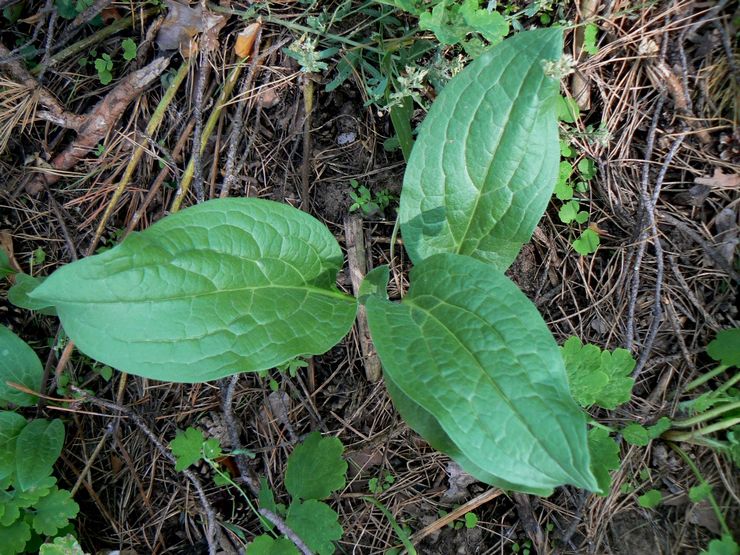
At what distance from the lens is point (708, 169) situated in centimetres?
244

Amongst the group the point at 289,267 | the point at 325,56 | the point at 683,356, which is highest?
the point at 325,56

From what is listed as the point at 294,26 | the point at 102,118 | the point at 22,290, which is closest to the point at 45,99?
the point at 102,118

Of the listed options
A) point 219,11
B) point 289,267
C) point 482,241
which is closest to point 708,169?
point 482,241

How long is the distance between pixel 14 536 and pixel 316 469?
129 cm

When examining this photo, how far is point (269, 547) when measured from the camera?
225 cm

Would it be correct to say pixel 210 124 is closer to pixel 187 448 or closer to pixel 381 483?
pixel 187 448

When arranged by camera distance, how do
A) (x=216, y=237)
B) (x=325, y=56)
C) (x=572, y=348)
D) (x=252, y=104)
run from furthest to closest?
(x=252, y=104) → (x=325, y=56) → (x=572, y=348) → (x=216, y=237)

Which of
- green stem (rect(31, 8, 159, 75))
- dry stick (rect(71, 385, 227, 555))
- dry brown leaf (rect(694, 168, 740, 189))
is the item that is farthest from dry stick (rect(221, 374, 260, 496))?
dry brown leaf (rect(694, 168, 740, 189))

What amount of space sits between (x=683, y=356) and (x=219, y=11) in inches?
105

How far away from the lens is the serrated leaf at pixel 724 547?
7.16 feet

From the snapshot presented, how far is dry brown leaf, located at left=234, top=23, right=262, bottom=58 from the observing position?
244 cm

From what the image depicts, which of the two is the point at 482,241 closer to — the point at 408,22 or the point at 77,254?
the point at 408,22

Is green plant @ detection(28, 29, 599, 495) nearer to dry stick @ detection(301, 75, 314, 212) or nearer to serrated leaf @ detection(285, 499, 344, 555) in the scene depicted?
dry stick @ detection(301, 75, 314, 212)

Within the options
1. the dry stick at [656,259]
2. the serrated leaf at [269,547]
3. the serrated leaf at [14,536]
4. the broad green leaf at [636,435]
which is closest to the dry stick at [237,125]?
the serrated leaf at [269,547]
